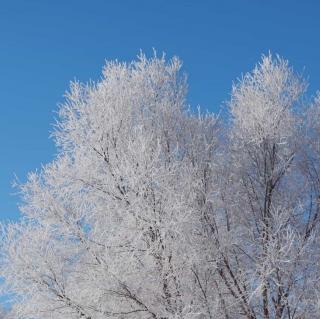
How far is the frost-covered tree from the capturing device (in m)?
9.80

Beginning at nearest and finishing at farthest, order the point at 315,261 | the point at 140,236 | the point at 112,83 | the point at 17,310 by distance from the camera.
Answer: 1. the point at 140,236
2. the point at 17,310
3. the point at 315,261
4. the point at 112,83

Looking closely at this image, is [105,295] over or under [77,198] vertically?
under

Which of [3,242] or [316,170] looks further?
[316,170]

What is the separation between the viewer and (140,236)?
9.41 m

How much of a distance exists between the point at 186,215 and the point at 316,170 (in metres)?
5.09

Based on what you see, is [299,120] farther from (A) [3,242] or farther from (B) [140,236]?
(A) [3,242]

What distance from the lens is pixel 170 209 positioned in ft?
31.1

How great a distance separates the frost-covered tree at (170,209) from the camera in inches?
386

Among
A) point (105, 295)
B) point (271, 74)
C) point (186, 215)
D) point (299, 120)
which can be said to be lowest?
point (105, 295)

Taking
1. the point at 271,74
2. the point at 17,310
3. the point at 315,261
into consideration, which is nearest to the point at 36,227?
the point at 17,310

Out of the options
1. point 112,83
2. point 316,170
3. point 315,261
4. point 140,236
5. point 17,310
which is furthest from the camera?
point 316,170

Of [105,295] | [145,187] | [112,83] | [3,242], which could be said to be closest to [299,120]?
[112,83]

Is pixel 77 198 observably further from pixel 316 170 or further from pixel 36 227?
pixel 316 170

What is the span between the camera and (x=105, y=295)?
32.5 feet
